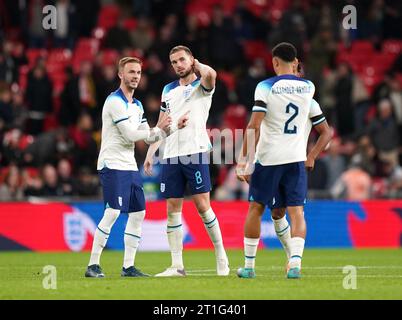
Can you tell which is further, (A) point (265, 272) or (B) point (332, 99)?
(B) point (332, 99)

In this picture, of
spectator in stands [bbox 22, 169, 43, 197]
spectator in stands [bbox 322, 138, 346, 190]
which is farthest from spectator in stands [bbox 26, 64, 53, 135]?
spectator in stands [bbox 322, 138, 346, 190]

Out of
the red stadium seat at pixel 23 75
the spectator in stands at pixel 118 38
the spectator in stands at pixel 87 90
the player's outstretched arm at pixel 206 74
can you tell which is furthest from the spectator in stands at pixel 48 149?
the player's outstretched arm at pixel 206 74

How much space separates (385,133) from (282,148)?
1177 cm

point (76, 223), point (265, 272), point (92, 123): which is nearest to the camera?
point (265, 272)

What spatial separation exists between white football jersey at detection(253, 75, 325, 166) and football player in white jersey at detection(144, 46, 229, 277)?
1.02 meters

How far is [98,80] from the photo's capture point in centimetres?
2334

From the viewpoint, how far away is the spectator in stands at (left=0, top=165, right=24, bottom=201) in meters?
20.8

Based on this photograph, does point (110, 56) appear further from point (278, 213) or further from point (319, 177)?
point (278, 213)

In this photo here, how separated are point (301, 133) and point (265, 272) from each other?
85.2 inches

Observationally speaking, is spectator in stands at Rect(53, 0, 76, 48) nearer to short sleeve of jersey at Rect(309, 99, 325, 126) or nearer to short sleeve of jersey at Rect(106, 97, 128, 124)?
short sleeve of jersey at Rect(106, 97, 128, 124)

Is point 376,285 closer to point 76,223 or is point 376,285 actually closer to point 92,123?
point 76,223
